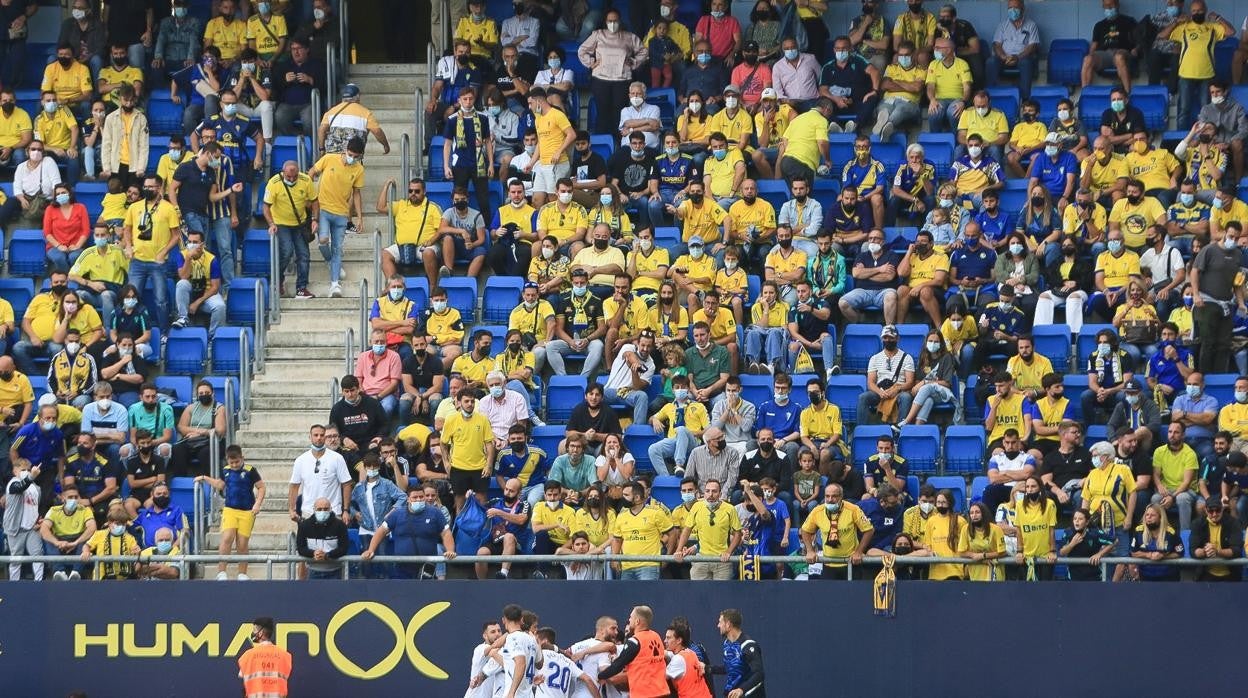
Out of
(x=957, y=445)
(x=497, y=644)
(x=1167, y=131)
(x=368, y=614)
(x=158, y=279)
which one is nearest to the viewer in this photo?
(x=497, y=644)

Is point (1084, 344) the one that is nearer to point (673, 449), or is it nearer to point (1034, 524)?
point (1034, 524)

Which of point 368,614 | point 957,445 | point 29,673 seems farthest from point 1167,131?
point 29,673

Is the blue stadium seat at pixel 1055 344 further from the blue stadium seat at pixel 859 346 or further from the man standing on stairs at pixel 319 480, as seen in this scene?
the man standing on stairs at pixel 319 480

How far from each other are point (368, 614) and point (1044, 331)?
324 inches

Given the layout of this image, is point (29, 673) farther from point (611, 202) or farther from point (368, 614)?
point (611, 202)

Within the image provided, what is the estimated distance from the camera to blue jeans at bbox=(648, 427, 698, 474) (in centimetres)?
2416

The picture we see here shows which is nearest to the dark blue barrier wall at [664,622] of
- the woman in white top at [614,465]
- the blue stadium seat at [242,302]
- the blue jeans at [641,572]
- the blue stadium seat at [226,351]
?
the blue jeans at [641,572]

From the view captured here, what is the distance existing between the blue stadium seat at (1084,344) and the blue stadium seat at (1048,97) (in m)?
4.06

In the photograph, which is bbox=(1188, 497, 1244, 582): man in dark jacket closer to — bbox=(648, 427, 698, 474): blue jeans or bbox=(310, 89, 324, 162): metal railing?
bbox=(648, 427, 698, 474): blue jeans

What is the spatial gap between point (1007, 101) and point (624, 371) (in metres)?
6.99

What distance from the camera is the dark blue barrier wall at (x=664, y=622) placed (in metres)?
22.3

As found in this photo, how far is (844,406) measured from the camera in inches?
991

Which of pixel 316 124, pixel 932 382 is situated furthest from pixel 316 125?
pixel 932 382

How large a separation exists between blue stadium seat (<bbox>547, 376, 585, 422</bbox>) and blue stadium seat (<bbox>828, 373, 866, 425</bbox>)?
2.72m
